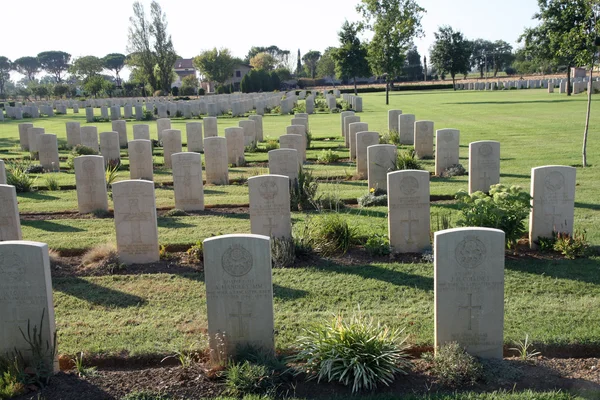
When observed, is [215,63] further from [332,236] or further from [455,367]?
[455,367]

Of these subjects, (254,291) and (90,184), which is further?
(90,184)

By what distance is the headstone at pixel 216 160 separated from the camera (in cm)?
1484

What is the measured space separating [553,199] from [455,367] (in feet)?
14.8

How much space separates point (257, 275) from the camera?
18.8 ft

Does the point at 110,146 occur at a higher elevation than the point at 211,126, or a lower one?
lower

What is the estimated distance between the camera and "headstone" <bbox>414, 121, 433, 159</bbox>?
1792cm

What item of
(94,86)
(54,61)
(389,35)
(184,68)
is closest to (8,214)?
(389,35)

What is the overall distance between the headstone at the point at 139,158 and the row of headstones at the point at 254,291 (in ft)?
31.5

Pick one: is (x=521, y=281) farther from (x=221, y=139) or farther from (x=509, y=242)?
(x=221, y=139)

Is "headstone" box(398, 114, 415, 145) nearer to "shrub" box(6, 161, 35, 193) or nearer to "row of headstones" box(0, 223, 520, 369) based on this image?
"shrub" box(6, 161, 35, 193)

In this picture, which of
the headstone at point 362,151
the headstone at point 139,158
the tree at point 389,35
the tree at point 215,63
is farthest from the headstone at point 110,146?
the tree at point 215,63

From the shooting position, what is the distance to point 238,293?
577cm

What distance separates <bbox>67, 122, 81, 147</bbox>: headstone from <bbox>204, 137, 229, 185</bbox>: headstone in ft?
32.8

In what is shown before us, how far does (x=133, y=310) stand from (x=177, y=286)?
88 cm
